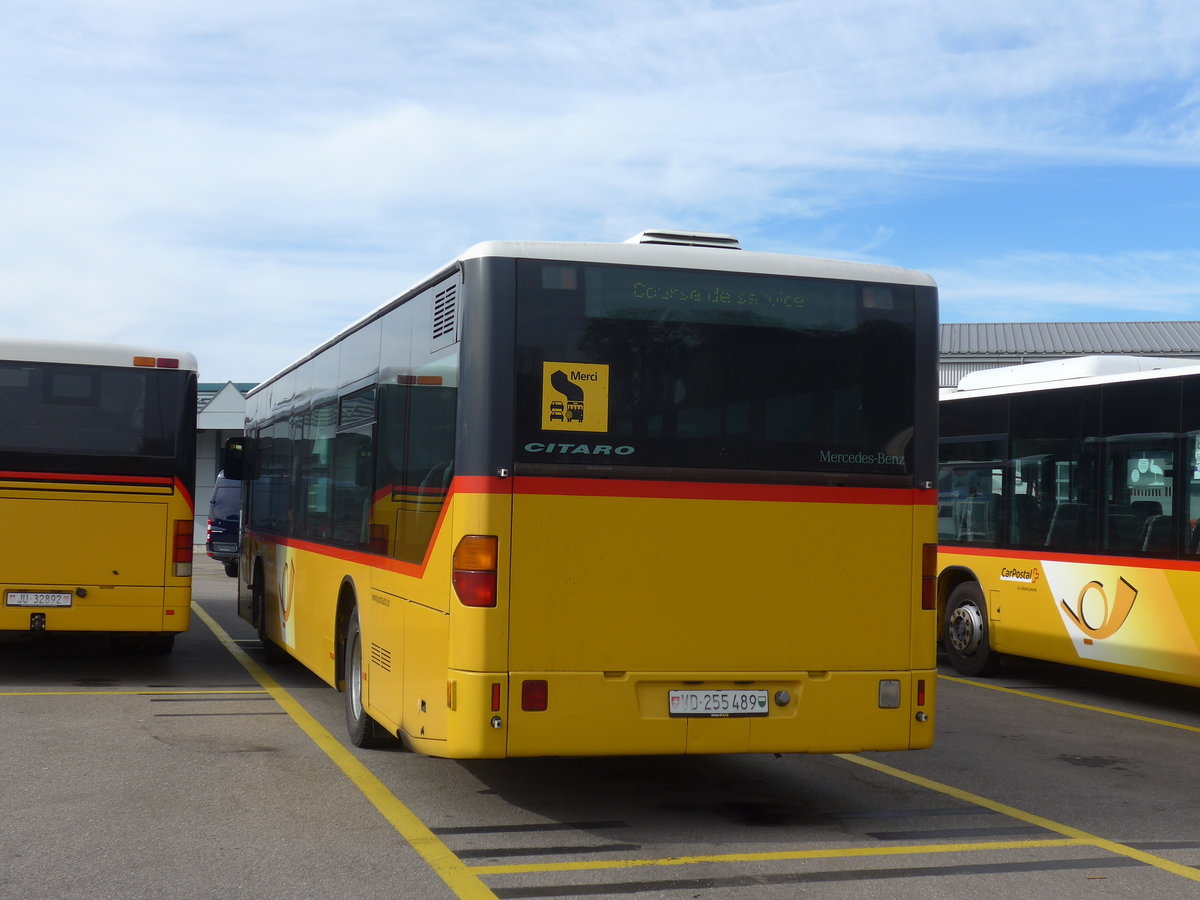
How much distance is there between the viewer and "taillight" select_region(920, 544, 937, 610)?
7.34 meters

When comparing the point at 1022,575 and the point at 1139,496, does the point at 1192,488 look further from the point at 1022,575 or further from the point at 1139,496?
the point at 1022,575

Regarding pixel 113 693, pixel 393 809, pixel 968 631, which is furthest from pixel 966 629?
pixel 393 809

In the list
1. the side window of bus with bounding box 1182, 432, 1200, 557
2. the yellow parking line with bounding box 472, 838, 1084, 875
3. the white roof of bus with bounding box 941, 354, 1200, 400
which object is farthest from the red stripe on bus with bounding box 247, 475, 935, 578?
the white roof of bus with bounding box 941, 354, 1200, 400

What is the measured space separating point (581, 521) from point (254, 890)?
2.22 metres

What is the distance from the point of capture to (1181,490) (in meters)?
11.3

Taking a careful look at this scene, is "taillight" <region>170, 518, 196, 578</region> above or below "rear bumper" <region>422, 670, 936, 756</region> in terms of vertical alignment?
above

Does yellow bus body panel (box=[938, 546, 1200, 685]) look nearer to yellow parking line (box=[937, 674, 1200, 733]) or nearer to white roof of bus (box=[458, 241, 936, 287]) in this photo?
yellow parking line (box=[937, 674, 1200, 733])

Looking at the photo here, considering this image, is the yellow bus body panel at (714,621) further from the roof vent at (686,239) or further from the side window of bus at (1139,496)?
the side window of bus at (1139,496)

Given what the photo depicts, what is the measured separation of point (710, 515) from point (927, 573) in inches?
49.3

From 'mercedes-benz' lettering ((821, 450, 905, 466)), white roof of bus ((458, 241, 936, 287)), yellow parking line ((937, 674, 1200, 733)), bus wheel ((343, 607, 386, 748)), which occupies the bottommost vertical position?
yellow parking line ((937, 674, 1200, 733))

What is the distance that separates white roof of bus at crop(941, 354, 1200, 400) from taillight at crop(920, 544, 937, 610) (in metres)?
5.29

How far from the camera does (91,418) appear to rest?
12383mm

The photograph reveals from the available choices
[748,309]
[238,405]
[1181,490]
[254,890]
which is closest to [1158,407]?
[1181,490]

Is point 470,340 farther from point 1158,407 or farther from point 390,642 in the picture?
point 1158,407
